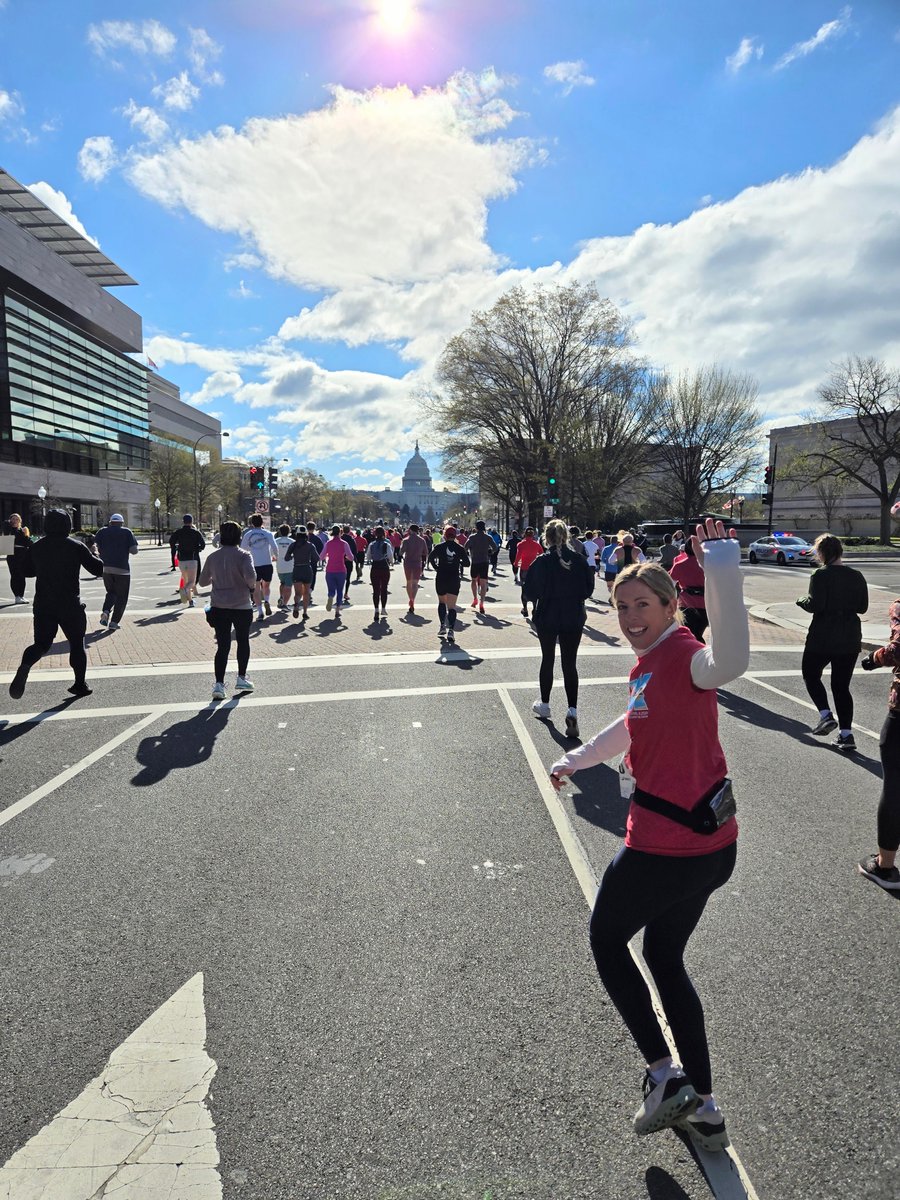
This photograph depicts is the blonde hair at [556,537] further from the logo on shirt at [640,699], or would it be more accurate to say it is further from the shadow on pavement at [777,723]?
the logo on shirt at [640,699]

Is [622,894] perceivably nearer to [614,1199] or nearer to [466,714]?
[614,1199]

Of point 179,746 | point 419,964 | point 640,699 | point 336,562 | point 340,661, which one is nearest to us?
point 640,699

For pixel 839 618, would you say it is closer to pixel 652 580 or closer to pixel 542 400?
pixel 652 580

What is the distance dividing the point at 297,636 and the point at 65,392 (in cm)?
5951

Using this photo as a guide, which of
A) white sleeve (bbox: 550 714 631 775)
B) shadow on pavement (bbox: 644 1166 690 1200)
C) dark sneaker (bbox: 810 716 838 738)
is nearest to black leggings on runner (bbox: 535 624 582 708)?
dark sneaker (bbox: 810 716 838 738)

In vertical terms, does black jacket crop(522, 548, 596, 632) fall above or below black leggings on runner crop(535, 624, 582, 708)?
above

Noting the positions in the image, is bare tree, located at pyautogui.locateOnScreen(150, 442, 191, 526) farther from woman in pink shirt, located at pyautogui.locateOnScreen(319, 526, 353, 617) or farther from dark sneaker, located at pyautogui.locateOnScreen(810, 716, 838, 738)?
dark sneaker, located at pyautogui.locateOnScreen(810, 716, 838, 738)

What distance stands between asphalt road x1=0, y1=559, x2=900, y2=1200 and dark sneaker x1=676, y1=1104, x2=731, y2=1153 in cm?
8

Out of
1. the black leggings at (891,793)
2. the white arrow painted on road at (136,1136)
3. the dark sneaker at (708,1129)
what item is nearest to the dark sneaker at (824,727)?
the black leggings at (891,793)

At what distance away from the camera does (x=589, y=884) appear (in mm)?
3564

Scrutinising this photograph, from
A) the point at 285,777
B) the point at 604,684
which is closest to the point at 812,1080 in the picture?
the point at 285,777

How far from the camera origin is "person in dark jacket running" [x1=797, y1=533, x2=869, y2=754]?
19.5 feet

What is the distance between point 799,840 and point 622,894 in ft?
8.93

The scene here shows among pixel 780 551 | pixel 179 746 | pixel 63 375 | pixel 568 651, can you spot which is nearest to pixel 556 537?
pixel 568 651
